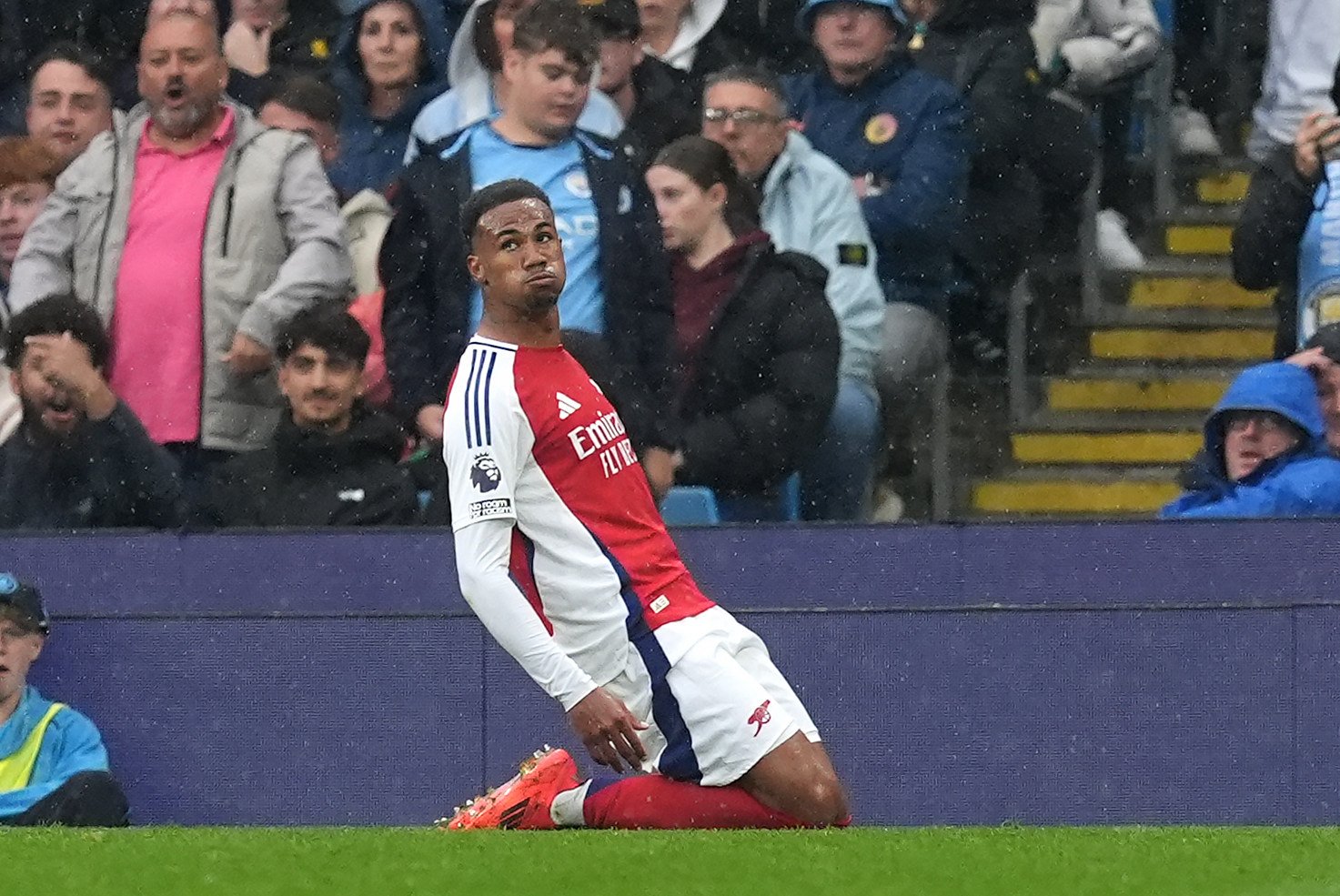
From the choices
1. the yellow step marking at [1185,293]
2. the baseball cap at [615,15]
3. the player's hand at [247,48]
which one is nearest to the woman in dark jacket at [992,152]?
the yellow step marking at [1185,293]

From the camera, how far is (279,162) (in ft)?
28.2

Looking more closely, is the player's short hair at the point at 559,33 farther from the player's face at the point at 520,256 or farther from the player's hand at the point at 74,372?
the player's face at the point at 520,256

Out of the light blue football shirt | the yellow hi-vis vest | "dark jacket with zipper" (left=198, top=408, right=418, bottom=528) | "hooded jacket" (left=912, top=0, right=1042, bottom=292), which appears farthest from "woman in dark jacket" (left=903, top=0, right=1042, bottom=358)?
the yellow hi-vis vest

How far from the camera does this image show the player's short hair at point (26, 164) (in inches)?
350

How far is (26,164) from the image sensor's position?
8930 mm

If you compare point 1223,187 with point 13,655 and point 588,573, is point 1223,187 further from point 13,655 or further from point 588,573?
point 13,655

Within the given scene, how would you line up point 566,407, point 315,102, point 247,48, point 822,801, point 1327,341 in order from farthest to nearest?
point 247,48
point 315,102
point 1327,341
point 822,801
point 566,407

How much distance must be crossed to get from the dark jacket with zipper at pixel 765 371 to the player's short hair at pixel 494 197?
7.06 feet

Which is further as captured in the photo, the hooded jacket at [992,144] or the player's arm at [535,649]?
the hooded jacket at [992,144]

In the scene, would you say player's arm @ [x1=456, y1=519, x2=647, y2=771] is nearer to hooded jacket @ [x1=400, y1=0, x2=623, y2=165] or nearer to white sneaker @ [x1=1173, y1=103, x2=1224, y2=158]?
hooded jacket @ [x1=400, y1=0, x2=623, y2=165]

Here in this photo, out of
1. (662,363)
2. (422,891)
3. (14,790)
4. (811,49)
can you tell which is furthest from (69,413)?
(422,891)

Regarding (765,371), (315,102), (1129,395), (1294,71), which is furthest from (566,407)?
(1294,71)

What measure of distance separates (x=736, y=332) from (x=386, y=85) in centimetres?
159

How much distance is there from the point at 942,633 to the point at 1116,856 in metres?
2.97
